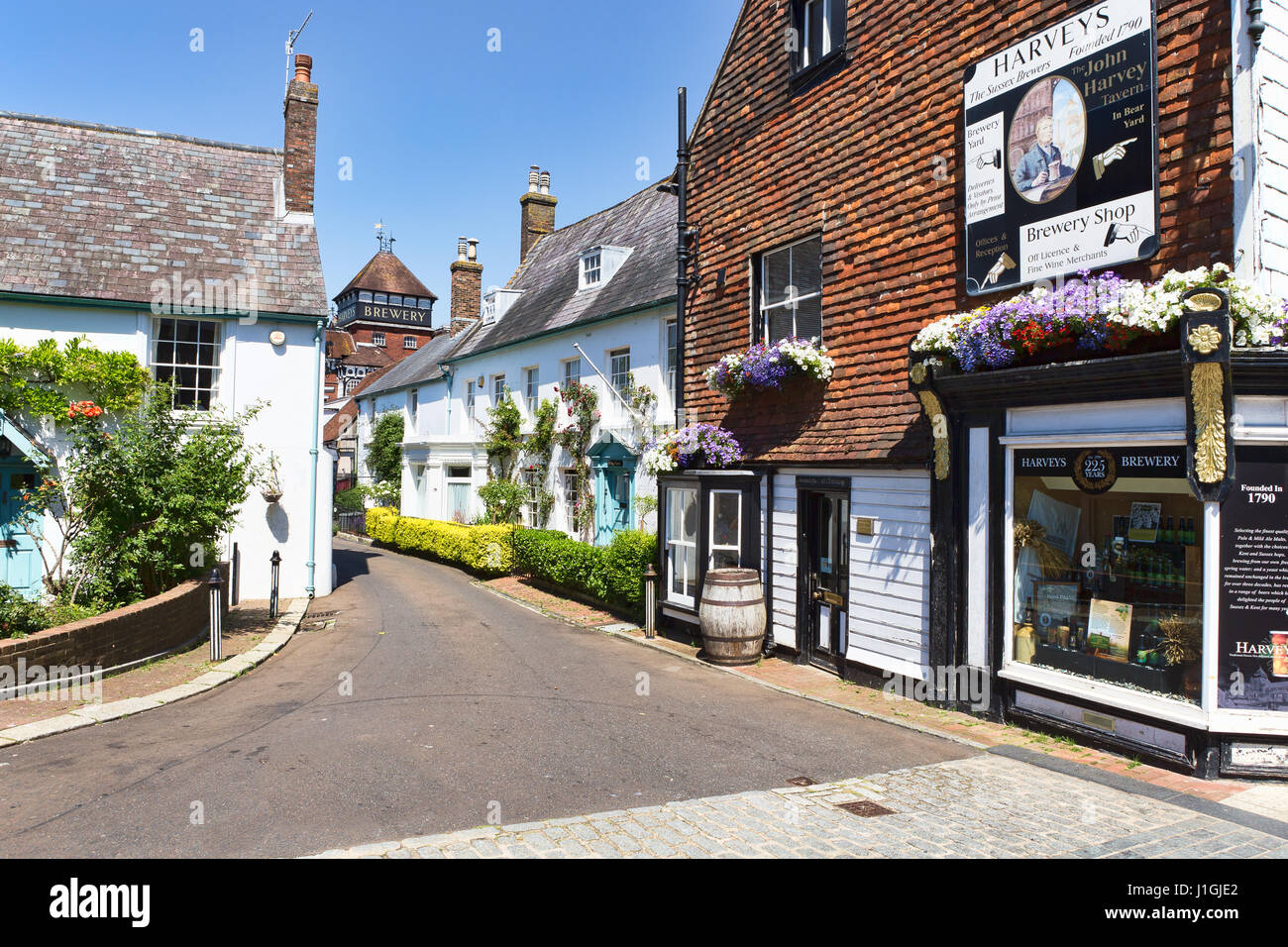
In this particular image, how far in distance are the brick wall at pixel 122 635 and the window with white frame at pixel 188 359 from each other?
4.57 metres

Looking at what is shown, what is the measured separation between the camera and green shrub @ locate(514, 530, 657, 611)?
1498 centimetres

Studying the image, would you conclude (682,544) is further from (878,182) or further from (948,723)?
(878,182)

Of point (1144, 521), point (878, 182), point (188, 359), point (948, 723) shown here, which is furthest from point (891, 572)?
point (188, 359)

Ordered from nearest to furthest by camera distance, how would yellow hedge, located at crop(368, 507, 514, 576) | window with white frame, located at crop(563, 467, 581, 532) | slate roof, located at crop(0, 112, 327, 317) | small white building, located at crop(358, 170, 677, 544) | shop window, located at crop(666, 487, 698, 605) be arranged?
shop window, located at crop(666, 487, 698, 605) → slate roof, located at crop(0, 112, 327, 317) → small white building, located at crop(358, 170, 677, 544) → window with white frame, located at crop(563, 467, 581, 532) → yellow hedge, located at crop(368, 507, 514, 576)

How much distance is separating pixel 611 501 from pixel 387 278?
2216 inches

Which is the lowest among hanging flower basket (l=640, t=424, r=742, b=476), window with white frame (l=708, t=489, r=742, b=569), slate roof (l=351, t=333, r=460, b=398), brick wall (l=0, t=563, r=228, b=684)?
brick wall (l=0, t=563, r=228, b=684)

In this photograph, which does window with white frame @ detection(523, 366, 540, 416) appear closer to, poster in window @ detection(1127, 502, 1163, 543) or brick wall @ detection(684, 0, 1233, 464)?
brick wall @ detection(684, 0, 1233, 464)

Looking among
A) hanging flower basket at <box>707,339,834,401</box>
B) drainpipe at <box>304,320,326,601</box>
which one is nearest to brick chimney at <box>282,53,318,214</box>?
drainpipe at <box>304,320,326,601</box>

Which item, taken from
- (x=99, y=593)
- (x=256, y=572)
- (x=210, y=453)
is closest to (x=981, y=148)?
(x=210, y=453)

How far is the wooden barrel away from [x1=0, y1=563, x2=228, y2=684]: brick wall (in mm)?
6879

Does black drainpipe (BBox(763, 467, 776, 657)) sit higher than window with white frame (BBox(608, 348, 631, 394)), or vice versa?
window with white frame (BBox(608, 348, 631, 394))

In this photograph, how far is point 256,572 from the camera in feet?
54.1

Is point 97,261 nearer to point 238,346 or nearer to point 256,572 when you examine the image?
point 238,346

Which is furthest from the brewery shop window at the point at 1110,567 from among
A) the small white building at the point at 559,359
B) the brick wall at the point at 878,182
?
the small white building at the point at 559,359
